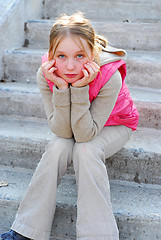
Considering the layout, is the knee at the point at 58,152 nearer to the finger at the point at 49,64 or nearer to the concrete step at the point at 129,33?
the finger at the point at 49,64

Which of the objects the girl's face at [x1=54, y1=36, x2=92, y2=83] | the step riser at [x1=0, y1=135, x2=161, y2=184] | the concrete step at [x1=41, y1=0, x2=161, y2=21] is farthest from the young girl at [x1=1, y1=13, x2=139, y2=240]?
the concrete step at [x1=41, y1=0, x2=161, y2=21]

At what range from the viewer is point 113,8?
3.26 metres

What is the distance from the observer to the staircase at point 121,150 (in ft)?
5.65

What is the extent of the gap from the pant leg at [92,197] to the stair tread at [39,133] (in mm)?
450

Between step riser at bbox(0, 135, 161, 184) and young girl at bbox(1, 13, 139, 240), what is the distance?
10.7 inches

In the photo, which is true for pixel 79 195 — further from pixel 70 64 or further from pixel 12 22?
pixel 12 22

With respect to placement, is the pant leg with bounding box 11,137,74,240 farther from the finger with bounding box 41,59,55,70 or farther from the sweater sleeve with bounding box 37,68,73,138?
the finger with bounding box 41,59,55,70

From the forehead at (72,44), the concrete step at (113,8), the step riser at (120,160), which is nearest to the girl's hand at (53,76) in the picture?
the forehead at (72,44)

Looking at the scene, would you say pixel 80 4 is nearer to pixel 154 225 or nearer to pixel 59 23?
pixel 59 23

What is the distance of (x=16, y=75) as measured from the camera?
2.68m

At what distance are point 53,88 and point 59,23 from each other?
1.06ft

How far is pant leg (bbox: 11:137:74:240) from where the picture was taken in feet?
5.03

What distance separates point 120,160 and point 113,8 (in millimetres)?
1921

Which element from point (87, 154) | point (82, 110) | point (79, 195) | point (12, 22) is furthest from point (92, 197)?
point (12, 22)
